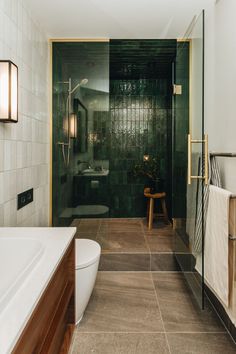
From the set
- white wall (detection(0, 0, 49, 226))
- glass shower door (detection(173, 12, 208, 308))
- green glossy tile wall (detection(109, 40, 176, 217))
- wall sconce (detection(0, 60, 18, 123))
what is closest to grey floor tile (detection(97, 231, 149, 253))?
glass shower door (detection(173, 12, 208, 308))

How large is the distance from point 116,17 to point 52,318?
244 centimetres

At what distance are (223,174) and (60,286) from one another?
54.3 inches

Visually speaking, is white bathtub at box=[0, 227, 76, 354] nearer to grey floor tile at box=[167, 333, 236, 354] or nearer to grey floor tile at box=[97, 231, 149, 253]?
grey floor tile at box=[167, 333, 236, 354]

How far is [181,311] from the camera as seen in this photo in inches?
82.7

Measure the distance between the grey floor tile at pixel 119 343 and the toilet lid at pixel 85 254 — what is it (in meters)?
0.45

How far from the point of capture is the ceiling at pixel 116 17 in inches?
91.0

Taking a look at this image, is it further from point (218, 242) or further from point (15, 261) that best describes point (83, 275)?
point (218, 242)

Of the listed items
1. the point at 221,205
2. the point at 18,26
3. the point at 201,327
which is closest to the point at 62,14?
the point at 18,26

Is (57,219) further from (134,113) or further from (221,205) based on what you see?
(134,113)

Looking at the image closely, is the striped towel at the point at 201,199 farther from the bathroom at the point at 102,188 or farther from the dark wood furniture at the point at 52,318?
the dark wood furniture at the point at 52,318

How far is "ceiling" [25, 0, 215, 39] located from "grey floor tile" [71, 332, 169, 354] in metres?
2.45

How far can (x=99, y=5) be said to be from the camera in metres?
2.33

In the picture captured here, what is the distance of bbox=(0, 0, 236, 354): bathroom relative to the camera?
1.32 meters

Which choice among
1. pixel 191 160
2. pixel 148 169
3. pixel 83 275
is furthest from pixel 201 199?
pixel 148 169
